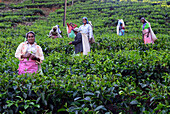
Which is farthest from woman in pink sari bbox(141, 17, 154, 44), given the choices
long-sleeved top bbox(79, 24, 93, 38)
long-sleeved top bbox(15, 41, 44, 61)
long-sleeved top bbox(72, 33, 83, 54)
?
long-sleeved top bbox(15, 41, 44, 61)

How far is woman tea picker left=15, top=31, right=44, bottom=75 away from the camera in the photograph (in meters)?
4.39

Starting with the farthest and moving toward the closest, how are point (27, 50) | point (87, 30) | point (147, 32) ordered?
point (147, 32)
point (87, 30)
point (27, 50)

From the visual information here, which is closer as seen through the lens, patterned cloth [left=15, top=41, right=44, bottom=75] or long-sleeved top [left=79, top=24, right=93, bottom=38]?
patterned cloth [left=15, top=41, right=44, bottom=75]

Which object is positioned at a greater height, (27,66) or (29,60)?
(29,60)

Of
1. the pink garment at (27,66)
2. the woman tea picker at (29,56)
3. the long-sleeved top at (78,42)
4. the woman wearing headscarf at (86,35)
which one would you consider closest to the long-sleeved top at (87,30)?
the woman wearing headscarf at (86,35)

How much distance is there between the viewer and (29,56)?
4383 mm

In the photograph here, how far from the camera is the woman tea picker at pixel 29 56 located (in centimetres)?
439

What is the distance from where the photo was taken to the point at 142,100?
10.4 ft

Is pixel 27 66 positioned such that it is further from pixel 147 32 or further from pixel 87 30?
pixel 147 32

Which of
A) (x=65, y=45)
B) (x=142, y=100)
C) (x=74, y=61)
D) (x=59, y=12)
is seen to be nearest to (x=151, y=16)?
(x=59, y=12)

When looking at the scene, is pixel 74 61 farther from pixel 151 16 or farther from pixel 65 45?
pixel 151 16

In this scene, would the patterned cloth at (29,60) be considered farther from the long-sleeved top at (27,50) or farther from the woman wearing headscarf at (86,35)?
the woman wearing headscarf at (86,35)

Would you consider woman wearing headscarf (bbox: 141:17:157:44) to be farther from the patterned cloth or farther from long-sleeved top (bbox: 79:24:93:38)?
the patterned cloth

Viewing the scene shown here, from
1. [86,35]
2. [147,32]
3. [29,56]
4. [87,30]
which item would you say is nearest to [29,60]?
[29,56]
